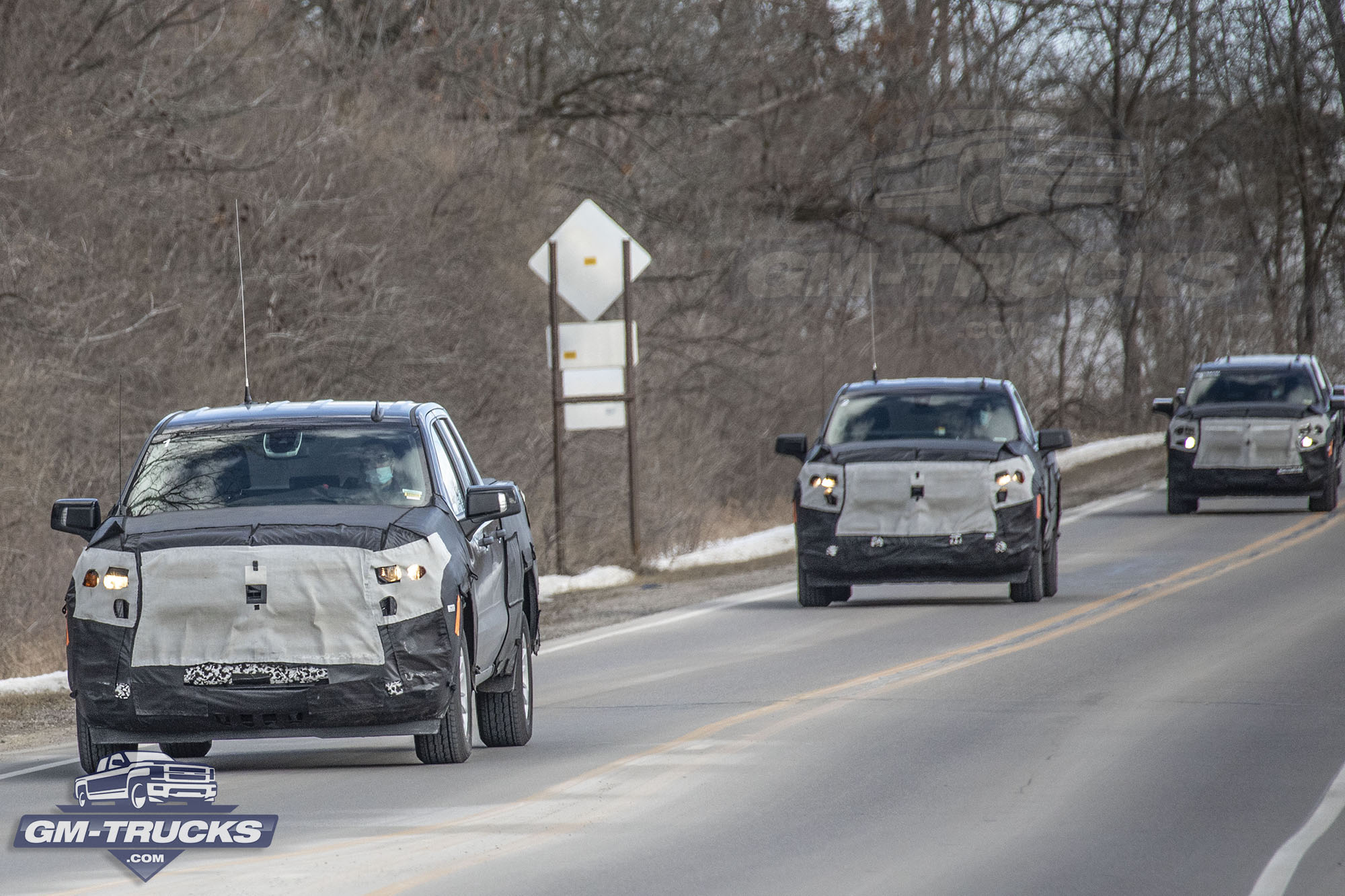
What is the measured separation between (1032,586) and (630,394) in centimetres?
717

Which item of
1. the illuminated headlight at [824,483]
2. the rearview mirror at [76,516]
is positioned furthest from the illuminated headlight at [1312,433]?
the rearview mirror at [76,516]

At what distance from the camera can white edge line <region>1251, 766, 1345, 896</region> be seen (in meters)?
7.43

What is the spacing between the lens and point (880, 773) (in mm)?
9922

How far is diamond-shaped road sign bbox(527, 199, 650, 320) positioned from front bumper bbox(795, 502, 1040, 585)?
7389 millimetres

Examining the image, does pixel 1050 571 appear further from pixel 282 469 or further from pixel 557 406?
pixel 282 469

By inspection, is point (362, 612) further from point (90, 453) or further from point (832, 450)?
point (90, 453)

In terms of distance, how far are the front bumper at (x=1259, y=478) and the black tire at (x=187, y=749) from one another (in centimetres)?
1853

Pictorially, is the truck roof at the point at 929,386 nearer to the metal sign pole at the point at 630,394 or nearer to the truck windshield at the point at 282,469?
the metal sign pole at the point at 630,394

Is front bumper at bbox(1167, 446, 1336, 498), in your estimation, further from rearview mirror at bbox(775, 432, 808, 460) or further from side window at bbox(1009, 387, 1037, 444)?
rearview mirror at bbox(775, 432, 808, 460)

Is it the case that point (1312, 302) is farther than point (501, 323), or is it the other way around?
point (1312, 302)

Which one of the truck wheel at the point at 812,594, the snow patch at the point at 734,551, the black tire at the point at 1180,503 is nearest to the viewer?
the truck wheel at the point at 812,594

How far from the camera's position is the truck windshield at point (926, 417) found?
18500 mm

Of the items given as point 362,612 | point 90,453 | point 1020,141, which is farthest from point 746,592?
point 1020,141

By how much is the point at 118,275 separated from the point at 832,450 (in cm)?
924
